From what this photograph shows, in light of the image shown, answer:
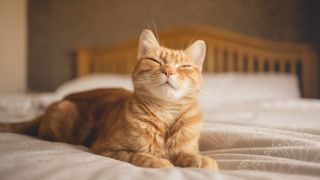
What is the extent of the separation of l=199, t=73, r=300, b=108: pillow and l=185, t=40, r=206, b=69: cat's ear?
3.26 feet

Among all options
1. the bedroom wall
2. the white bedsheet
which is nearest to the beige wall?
the bedroom wall

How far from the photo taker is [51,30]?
9.66 ft

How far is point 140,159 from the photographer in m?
0.74

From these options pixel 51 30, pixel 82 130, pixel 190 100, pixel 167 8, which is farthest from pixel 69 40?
pixel 190 100

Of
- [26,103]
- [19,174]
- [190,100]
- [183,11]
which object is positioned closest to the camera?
[19,174]

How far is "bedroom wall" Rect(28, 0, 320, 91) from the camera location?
234 centimetres

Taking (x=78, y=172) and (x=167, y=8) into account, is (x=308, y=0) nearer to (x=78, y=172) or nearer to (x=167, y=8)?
(x=167, y=8)

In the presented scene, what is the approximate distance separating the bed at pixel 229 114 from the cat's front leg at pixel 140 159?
47mm

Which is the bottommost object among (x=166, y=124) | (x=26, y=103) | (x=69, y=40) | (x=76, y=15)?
(x=26, y=103)

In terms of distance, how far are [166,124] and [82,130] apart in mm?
354

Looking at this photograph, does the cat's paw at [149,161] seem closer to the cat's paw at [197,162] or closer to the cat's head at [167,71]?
the cat's paw at [197,162]

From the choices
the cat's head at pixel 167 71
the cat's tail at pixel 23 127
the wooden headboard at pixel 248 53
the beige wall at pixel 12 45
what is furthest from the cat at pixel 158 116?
the beige wall at pixel 12 45

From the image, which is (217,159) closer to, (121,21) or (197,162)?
(197,162)

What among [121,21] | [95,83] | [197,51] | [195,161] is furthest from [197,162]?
[121,21]
